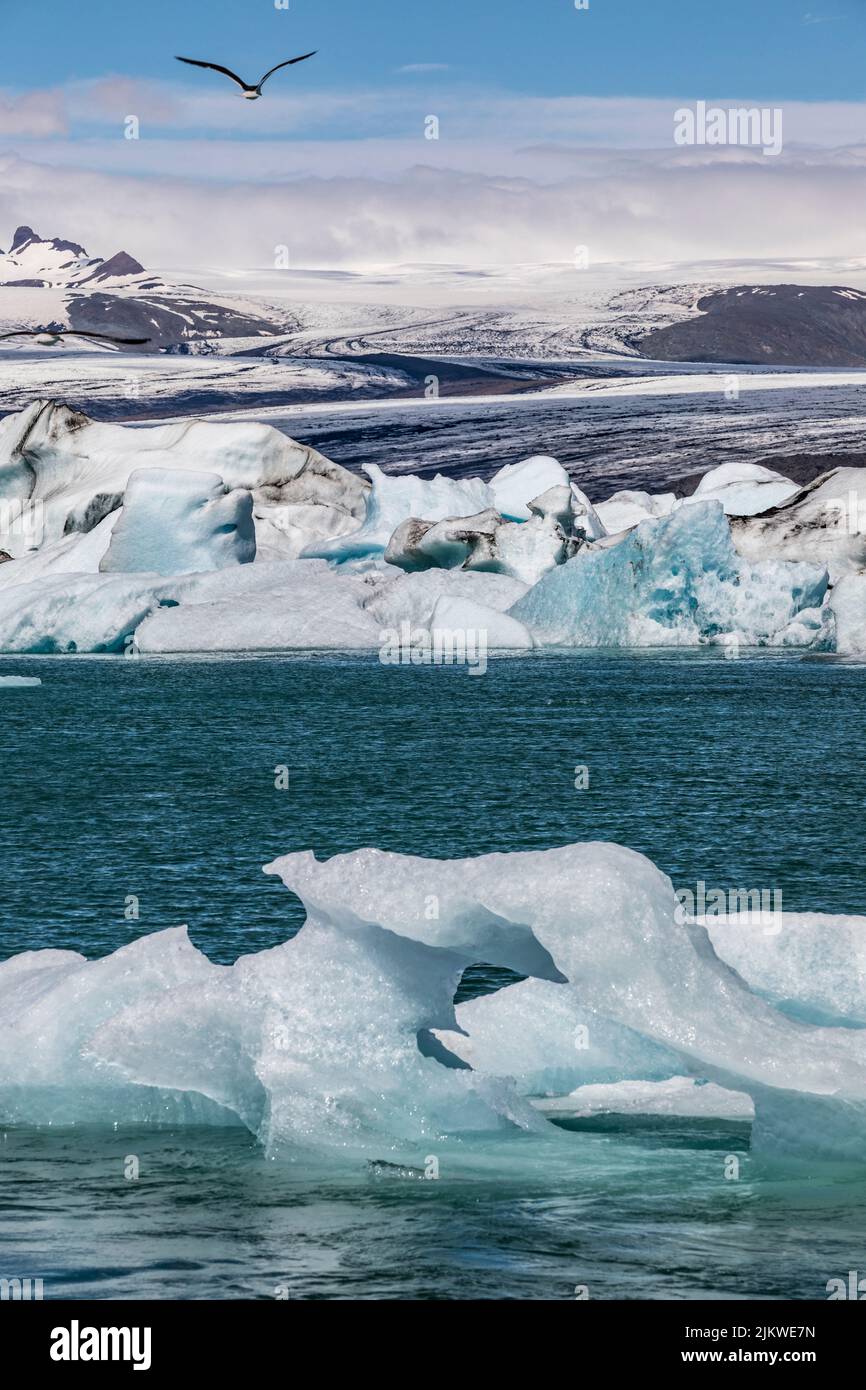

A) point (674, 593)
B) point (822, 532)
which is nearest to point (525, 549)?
point (674, 593)

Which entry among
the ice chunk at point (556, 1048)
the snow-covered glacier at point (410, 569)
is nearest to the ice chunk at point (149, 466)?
the snow-covered glacier at point (410, 569)

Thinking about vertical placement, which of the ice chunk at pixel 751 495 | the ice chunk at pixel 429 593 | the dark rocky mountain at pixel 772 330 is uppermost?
the dark rocky mountain at pixel 772 330

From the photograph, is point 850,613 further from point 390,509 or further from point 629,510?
point 629,510

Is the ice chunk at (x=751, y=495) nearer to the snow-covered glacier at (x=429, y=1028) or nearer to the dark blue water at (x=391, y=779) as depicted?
the dark blue water at (x=391, y=779)

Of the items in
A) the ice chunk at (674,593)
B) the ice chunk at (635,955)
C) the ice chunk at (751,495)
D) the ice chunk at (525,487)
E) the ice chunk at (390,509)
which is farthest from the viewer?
the ice chunk at (525,487)

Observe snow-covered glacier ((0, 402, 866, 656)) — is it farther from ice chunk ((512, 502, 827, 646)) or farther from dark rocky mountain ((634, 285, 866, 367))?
dark rocky mountain ((634, 285, 866, 367))

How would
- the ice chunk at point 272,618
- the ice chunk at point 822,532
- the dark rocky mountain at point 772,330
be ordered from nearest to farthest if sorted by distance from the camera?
the ice chunk at point 272,618 → the ice chunk at point 822,532 → the dark rocky mountain at point 772,330
